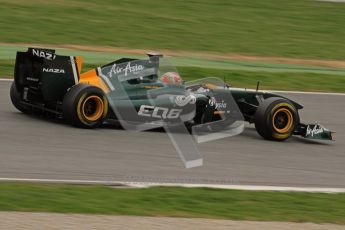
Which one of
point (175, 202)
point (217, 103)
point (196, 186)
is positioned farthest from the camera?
point (217, 103)

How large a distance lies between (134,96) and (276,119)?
1948 mm

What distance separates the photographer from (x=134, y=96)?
37.2 ft

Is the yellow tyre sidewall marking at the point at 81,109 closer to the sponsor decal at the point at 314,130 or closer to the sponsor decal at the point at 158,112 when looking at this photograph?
the sponsor decal at the point at 158,112

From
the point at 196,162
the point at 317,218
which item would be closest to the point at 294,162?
the point at 196,162

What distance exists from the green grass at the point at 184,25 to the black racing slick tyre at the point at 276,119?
30.1 feet

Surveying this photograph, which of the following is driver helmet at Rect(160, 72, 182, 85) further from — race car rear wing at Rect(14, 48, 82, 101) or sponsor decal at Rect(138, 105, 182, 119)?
race car rear wing at Rect(14, 48, 82, 101)

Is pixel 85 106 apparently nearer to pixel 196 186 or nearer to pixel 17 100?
pixel 17 100

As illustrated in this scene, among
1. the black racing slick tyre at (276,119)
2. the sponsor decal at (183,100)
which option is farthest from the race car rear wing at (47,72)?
the black racing slick tyre at (276,119)

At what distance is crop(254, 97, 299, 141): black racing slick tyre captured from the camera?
37.7ft

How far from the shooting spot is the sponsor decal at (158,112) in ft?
36.9

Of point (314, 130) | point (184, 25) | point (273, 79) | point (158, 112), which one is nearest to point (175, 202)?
point (158, 112)

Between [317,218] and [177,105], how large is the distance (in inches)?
164

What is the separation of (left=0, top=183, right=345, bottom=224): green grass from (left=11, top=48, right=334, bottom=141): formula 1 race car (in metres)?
2.93

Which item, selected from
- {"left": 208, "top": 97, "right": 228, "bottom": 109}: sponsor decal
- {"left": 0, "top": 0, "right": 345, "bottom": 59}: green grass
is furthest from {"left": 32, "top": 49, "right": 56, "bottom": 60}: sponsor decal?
{"left": 0, "top": 0, "right": 345, "bottom": 59}: green grass
